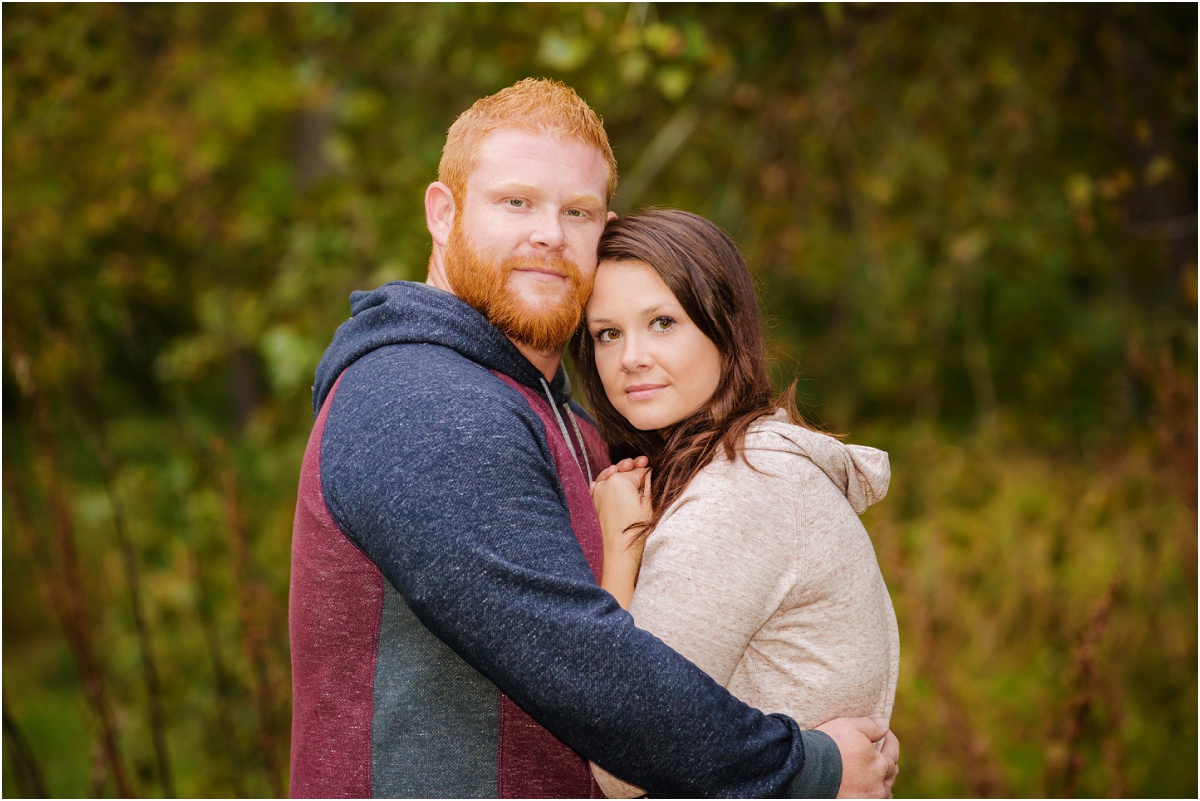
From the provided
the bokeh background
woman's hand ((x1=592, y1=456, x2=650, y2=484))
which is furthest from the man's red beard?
the bokeh background

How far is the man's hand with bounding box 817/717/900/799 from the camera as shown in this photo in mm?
1716

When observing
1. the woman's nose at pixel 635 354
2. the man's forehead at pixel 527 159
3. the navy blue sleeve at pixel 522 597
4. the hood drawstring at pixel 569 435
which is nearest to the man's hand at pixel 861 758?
the navy blue sleeve at pixel 522 597

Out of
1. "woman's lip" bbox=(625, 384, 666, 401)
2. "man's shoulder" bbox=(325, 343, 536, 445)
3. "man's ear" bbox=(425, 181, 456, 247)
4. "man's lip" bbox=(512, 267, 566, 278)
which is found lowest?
"woman's lip" bbox=(625, 384, 666, 401)

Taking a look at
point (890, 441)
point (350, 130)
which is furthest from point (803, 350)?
point (350, 130)

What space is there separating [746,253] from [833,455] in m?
2.83

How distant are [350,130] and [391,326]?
266 centimetres

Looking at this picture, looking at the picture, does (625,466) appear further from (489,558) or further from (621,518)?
(489,558)

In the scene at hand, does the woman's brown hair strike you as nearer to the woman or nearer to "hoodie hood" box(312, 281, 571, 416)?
the woman

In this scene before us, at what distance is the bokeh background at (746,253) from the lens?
11.0 feet

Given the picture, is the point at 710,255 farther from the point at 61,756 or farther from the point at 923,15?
the point at 61,756

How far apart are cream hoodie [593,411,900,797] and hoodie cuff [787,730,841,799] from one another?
0.09 meters

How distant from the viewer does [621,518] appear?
1.85m

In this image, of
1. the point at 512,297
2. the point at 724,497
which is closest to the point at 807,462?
the point at 724,497

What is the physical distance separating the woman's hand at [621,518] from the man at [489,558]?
4 centimetres
